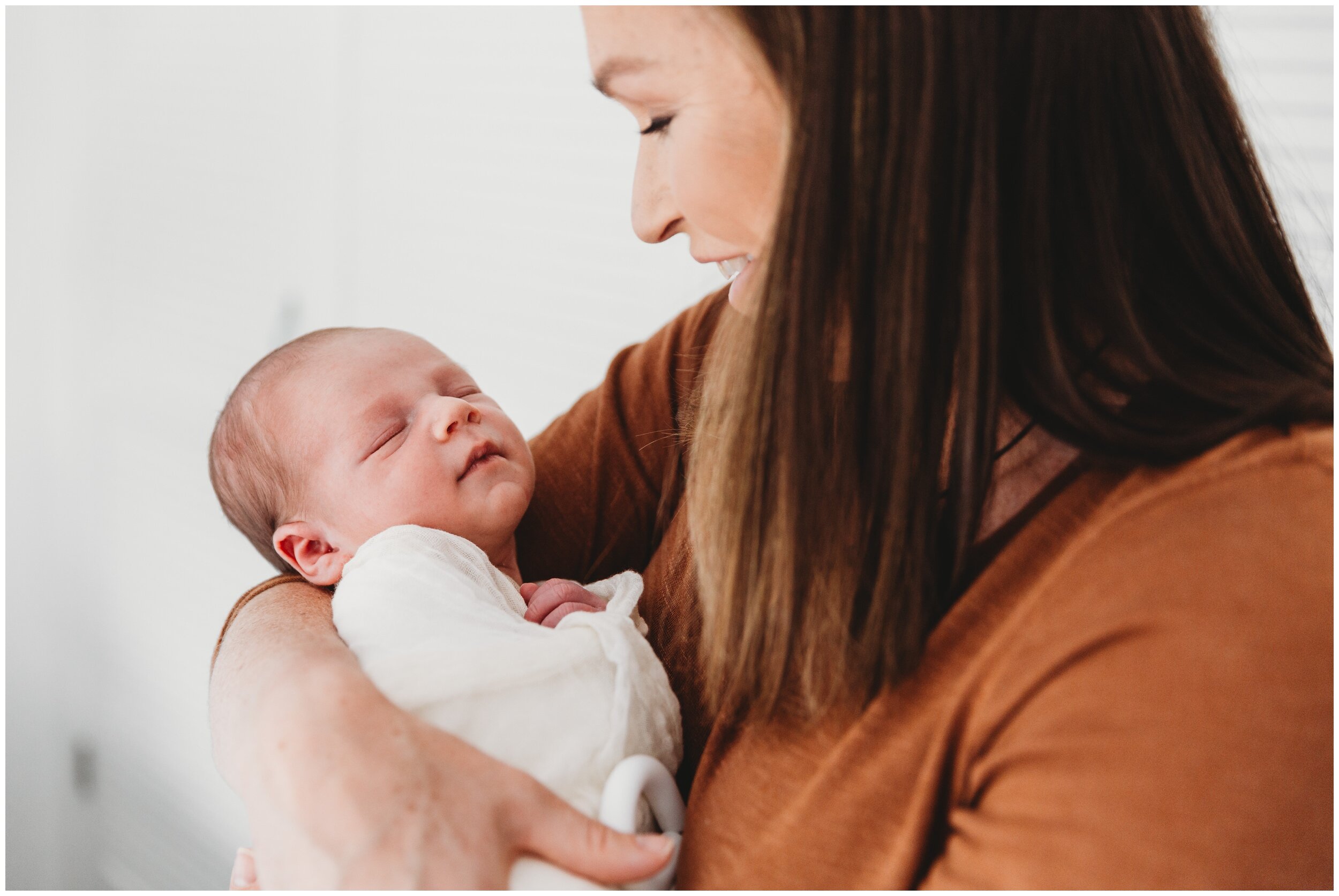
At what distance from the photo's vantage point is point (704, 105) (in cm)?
71

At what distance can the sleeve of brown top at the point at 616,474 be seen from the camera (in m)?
1.13

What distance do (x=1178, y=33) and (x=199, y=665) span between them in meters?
2.43

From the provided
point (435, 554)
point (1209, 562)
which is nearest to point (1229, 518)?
point (1209, 562)

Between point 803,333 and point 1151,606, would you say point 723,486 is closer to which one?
point 803,333

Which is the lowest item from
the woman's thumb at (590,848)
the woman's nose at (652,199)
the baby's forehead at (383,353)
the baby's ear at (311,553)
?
the woman's thumb at (590,848)

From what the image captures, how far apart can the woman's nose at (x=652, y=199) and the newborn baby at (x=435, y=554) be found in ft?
1.09

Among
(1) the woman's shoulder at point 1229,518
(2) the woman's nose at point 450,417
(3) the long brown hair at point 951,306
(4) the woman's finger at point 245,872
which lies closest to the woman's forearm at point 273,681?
(4) the woman's finger at point 245,872

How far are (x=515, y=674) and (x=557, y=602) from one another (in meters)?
0.19

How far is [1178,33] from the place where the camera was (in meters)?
0.72

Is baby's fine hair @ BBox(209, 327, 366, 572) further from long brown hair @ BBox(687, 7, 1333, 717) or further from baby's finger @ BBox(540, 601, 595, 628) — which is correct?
long brown hair @ BBox(687, 7, 1333, 717)

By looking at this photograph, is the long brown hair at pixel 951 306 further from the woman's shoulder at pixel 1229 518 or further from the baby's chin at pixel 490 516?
the baby's chin at pixel 490 516

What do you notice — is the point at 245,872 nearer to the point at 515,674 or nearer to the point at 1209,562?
the point at 515,674

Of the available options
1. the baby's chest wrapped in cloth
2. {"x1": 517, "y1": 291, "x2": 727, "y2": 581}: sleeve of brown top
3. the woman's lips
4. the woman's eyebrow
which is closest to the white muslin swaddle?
the baby's chest wrapped in cloth

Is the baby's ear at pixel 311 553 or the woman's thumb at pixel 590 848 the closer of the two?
the woman's thumb at pixel 590 848
